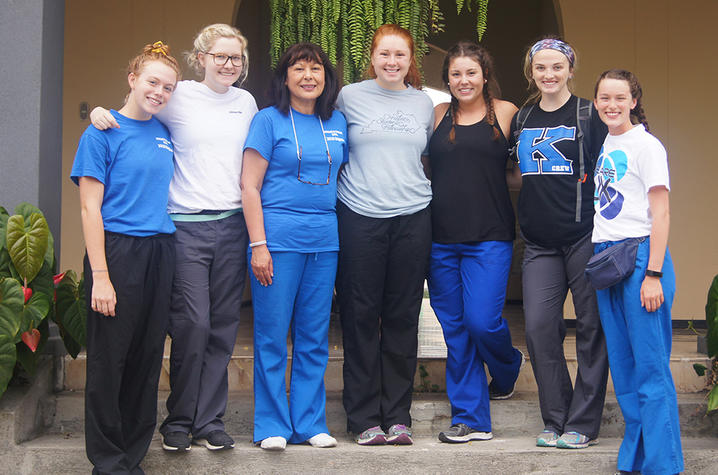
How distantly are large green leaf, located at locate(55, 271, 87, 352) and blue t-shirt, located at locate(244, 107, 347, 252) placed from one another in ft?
3.42

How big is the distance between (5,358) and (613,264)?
107 inches

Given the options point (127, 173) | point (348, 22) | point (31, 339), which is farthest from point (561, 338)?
point (31, 339)

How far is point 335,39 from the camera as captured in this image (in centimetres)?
420

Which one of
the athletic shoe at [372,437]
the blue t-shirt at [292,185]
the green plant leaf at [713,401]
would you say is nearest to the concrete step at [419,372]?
the green plant leaf at [713,401]

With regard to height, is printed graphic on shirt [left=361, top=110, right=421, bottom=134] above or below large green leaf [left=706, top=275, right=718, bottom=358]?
above

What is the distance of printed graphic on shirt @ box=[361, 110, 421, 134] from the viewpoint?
3621mm

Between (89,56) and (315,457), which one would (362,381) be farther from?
(89,56)

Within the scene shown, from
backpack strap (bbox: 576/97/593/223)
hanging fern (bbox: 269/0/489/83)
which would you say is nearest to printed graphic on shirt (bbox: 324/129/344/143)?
hanging fern (bbox: 269/0/489/83)

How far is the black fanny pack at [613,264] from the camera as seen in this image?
3.27 m

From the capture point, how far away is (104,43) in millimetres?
6375


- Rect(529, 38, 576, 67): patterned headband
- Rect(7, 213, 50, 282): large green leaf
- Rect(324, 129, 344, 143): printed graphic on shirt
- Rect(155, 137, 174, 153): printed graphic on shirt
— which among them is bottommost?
Rect(7, 213, 50, 282): large green leaf

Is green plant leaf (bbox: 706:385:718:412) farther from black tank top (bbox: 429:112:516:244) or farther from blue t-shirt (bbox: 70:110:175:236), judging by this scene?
blue t-shirt (bbox: 70:110:175:236)

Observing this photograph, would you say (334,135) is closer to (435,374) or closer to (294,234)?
(294,234)

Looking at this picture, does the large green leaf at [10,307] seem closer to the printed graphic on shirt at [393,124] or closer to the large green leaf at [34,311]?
the large green leaf at [34,311]
